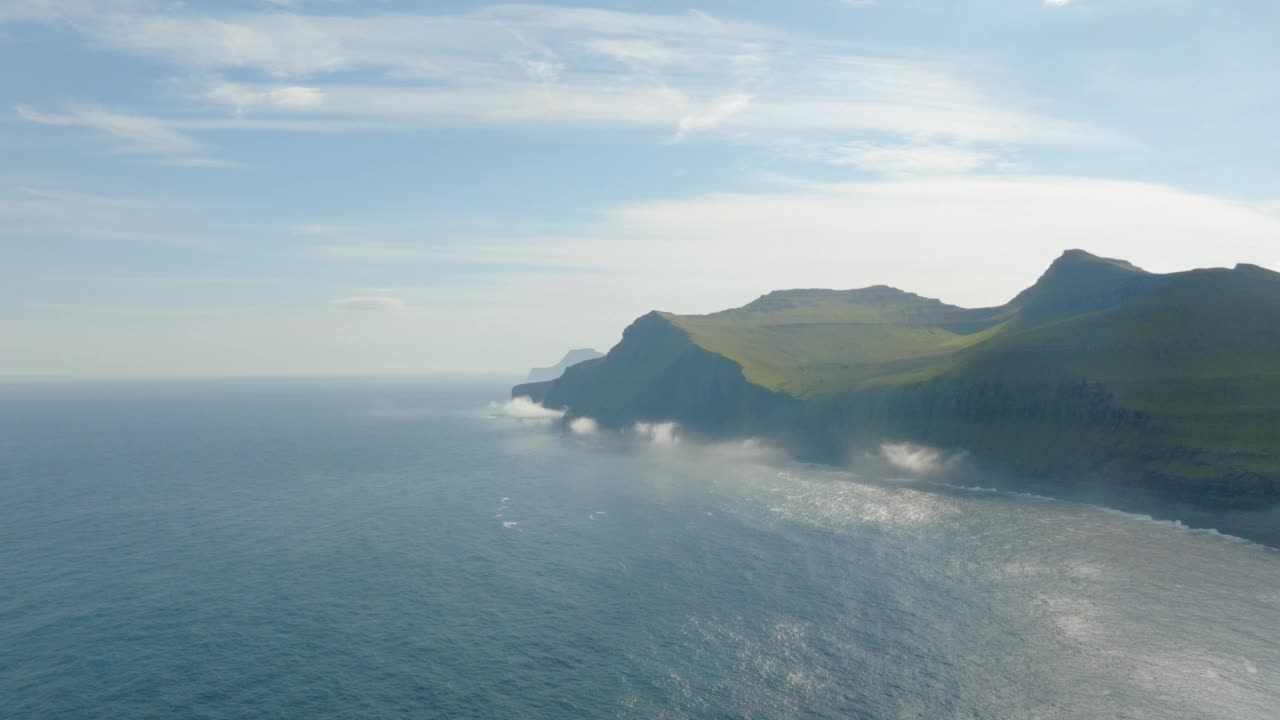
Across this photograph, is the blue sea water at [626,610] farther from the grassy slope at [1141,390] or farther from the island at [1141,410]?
the grassy slope at [1141,390]

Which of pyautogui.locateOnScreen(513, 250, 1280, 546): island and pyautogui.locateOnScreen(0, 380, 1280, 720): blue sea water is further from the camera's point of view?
pyautogui.locateOnScreen(513, 250, 1280, 546): island

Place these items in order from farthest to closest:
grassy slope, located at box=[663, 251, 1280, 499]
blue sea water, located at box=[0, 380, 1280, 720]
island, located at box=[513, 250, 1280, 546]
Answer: grassy slope, located at box=[663, 251, 1280, 499]
island, located at box=[513, 250, 1280, 546]
blue sea water, located at box=[0, 380, 1280, 720]

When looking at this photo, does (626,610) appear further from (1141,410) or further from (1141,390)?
(1141,390)

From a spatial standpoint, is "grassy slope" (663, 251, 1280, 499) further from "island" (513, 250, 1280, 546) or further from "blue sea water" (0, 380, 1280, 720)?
"blue sea water" (0, 380, 1280, 720)

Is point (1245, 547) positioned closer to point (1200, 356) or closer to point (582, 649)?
point (1200, 356)

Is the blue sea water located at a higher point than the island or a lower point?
lower

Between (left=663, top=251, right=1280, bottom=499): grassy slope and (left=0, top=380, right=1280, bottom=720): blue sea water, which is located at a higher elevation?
(left=663, top=251, right=1280, bottom=499): grassy slope

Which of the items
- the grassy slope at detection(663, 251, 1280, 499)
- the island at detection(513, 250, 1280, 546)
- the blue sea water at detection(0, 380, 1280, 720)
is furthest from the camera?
the grassy slope at detection(663, 251, 1280, 499)

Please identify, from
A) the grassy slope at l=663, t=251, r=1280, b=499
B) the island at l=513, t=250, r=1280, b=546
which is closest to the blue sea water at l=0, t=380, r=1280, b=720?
the island at l=513, t=250, r=1280, b=546

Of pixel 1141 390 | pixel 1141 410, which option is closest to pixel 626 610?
pixel 1141 410
